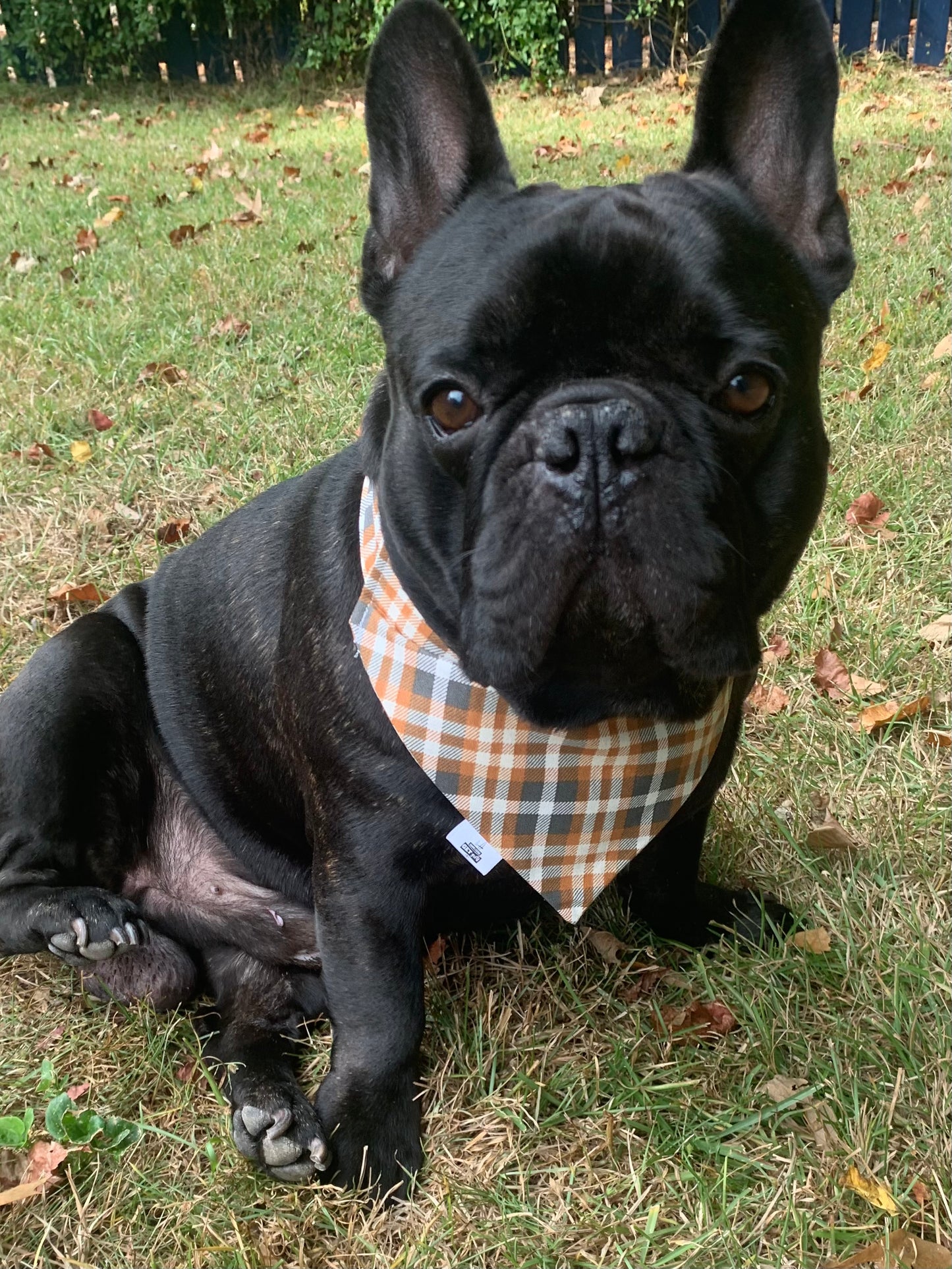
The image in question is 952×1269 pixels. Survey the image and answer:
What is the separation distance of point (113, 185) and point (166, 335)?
3217mm

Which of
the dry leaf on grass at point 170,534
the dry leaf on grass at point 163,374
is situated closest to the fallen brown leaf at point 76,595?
the dry leaf on grass at point 170,534

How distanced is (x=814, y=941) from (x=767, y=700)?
34.4 inches

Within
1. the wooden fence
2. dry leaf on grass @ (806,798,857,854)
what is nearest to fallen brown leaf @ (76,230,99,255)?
dry leaf on grass @ (806,798,857,854)

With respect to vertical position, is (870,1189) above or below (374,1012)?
below

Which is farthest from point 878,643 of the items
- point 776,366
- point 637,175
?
point 637,175

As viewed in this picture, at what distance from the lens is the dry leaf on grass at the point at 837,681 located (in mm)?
2979

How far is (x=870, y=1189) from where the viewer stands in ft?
5.75

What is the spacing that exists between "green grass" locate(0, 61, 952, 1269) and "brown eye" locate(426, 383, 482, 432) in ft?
3.77

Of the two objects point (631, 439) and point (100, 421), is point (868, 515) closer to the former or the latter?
point (631, 439)

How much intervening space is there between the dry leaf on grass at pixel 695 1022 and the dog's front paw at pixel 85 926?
3.34 feet

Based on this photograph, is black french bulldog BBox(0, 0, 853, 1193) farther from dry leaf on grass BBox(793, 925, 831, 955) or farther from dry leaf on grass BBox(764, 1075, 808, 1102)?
dry leaf on grass BBox(764, 1075, 808, 1102)

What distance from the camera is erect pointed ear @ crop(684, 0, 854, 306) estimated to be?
1907 millimetres

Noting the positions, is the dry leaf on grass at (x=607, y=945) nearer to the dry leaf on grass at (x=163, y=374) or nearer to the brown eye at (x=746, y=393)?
the brown eye at (x=746, y=393)

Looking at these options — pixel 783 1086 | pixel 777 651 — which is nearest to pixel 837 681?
pixel 777 651
